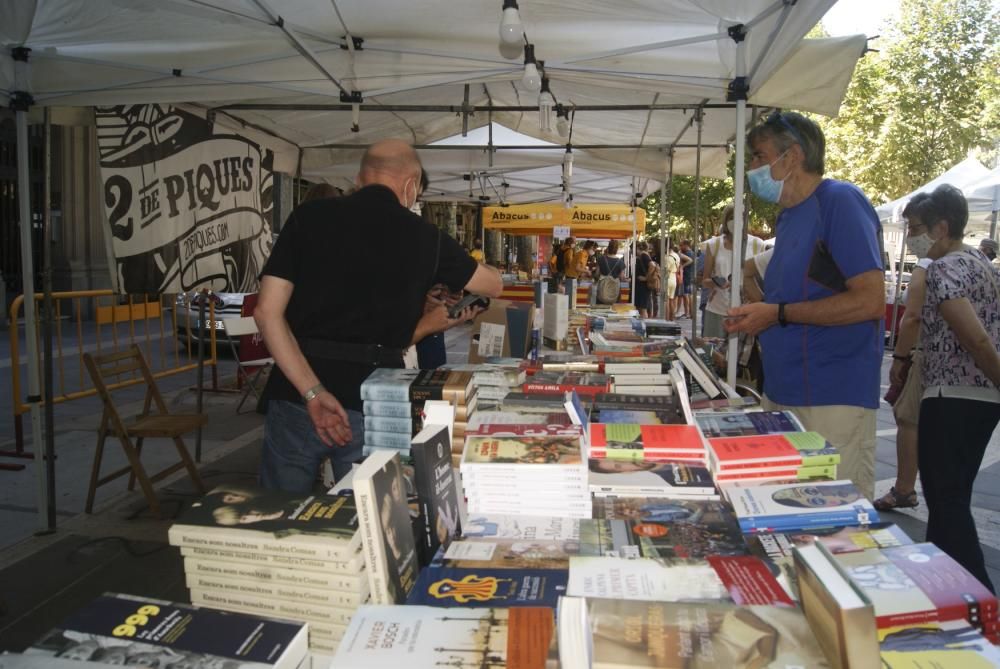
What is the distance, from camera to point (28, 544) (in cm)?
395

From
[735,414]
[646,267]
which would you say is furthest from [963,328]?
[646,267]

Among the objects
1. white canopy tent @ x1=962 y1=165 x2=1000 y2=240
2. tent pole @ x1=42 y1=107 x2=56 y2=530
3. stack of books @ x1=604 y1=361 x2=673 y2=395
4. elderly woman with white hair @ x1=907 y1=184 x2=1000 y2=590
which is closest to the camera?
elderly woman with white hair @ x1=907 y1=184 x2=1000 y2=590

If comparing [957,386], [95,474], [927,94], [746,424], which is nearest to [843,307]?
[746,424]

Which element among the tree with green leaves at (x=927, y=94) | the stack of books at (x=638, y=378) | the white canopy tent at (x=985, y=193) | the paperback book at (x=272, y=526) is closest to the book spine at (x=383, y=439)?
the paperback book at (x=272, y=526)

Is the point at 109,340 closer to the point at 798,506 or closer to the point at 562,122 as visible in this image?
the point at 562,122

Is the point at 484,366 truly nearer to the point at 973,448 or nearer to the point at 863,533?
the point at 863,533

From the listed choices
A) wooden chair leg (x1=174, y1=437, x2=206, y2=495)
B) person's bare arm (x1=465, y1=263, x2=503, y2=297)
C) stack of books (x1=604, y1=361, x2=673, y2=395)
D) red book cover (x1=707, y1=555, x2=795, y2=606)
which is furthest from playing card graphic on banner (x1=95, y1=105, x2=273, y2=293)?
red book cover (x1=707, y1=555, x2=795, y2=606)

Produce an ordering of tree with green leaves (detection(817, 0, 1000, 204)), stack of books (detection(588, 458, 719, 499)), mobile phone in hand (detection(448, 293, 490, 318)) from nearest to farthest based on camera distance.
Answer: stack of books (detection(588, 458, 719, 499)) < mobile phone in hand (detection(448, 293, 490, 318)) < tree with green leaves (detection(817, 0, 1000, 204))

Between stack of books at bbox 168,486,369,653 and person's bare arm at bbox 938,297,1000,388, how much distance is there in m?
2.72

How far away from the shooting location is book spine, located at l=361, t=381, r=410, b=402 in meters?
2.03

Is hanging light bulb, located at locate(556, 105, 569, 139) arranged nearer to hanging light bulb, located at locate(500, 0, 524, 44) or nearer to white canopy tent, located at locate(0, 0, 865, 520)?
white canopy tent, located at locate(0, 0, 865, 520)

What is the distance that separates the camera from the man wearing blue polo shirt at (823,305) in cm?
247

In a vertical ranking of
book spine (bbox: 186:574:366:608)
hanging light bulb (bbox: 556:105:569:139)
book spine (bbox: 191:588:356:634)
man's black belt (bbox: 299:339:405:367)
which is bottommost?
book spine (bbox: 191:588:356:634)

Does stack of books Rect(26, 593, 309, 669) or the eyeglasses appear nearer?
stack of books Rect(26, 593, 309, 669)
